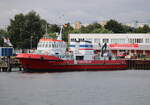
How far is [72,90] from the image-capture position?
1970 inches

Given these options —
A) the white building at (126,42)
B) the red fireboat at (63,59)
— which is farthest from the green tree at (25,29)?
the red fireboat at (63,59)

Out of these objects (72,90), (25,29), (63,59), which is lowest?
(72,90)

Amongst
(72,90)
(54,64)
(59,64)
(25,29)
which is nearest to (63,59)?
(59,64)

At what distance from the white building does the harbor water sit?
51743mm

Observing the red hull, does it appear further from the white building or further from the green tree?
the green tree

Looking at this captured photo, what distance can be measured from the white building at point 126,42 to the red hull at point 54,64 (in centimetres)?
3631

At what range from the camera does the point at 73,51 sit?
78.8 metres

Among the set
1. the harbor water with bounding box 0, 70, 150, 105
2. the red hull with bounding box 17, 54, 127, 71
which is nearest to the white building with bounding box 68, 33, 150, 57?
the red hull with bounding box 17, 54, 127, 71

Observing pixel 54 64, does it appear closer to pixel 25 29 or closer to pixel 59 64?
pixel 59 64

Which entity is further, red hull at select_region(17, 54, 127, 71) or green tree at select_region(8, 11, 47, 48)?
green tree at select_region(8, 11, 47, 48)

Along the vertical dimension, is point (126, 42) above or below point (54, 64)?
above

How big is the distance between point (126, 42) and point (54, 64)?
165ft

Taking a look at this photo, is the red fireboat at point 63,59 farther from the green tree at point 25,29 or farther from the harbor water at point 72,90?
the green tree at point 25,29

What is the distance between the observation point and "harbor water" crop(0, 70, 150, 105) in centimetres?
4328
